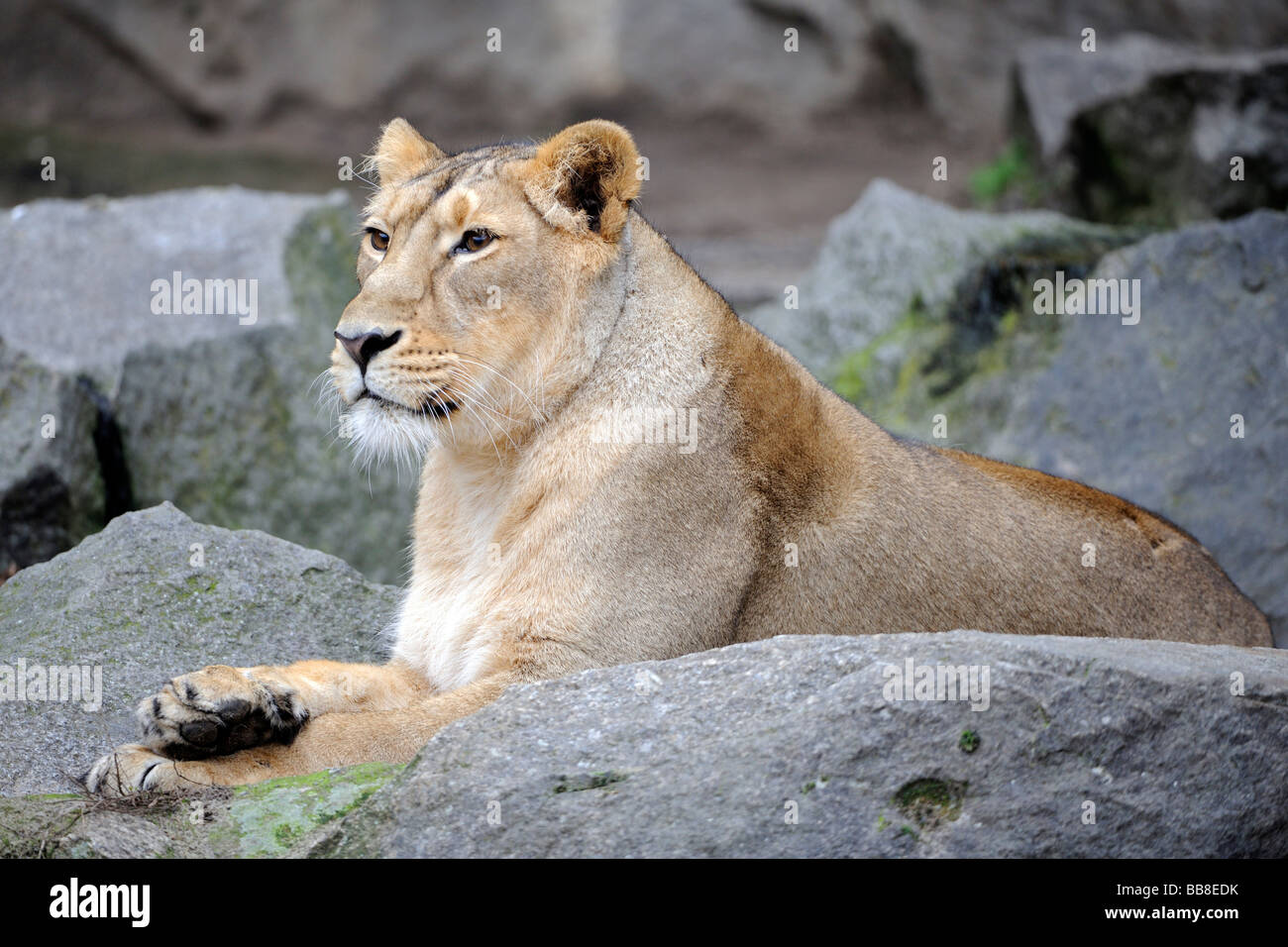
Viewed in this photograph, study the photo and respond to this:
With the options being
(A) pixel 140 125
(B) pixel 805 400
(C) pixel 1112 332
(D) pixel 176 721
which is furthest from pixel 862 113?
(D) pixel 176 721

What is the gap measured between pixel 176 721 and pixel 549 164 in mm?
2270

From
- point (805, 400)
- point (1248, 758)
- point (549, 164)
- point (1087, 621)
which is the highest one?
point (549, 164)

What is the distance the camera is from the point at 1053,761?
3941mm

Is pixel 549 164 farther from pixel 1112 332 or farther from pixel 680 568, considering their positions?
pixel 1112 332

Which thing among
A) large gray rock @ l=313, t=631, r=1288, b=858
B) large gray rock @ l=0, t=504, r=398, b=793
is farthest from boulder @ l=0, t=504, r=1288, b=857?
large gray rock @ l=0, t=504, r=398, b=793

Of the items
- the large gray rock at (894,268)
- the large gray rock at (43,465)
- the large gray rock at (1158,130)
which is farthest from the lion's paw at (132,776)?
the large gray rock at (1158,130)

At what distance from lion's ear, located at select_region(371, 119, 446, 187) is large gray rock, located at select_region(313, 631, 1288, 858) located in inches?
99.3

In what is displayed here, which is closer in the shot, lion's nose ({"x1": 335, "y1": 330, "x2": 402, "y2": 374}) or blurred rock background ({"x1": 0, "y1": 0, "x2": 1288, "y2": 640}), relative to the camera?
lion's nose ({"x1": 335, "y1": 330, "x2": 402, "y2": 374})

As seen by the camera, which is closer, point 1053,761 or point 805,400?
point 1053,761

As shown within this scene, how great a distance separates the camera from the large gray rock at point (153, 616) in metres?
5.36

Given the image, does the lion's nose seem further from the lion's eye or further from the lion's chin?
the lion's eye

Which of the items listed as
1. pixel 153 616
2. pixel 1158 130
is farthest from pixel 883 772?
pixel 1158 130

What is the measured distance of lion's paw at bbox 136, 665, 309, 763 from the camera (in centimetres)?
468

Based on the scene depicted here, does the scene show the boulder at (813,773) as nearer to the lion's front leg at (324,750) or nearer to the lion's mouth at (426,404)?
the lion's front leg at (324,750)
